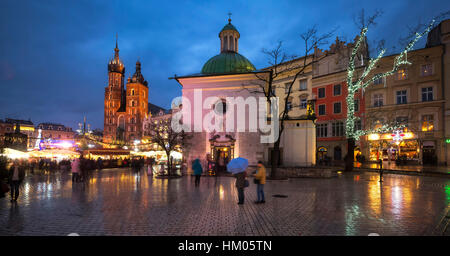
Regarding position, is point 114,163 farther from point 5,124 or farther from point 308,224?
point 5,124

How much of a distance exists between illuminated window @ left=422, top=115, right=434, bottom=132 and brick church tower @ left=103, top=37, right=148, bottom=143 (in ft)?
315

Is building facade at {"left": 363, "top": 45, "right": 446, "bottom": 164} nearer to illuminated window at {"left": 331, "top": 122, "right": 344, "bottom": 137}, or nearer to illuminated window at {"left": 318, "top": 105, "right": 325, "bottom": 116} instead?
illuminated window at {"left": 331, "top": 122, "right": 344, "bottom": 137}

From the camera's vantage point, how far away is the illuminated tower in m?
112

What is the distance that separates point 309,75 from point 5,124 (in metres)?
117

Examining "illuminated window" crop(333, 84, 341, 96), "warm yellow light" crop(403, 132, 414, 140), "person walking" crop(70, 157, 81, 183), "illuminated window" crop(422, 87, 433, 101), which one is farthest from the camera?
"illuminated window" crop(333, 84, 341, 96)

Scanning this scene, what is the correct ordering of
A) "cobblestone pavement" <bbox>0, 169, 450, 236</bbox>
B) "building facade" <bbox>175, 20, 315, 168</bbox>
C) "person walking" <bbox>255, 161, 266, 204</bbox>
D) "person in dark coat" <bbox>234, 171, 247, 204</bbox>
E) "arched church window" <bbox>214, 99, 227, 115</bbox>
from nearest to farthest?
"cobblestone pavement" <bbox>0, 169, 450, 236</bbox> → "person in dark coat" <bbox>234, 171, 247, 204</bbox> → "person walking" <bbox>255, 161, 266, 204</bbox> → "building facade" <bbox>175, 20, 315, 168</bbox> → "arched church window" <bbox>214, 99, 227, 115</bbox>

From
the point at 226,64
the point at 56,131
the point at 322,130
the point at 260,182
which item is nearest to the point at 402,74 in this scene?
the point at 322,130

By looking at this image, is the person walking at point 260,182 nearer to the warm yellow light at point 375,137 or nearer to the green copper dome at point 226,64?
the green copper dome at point 226,64

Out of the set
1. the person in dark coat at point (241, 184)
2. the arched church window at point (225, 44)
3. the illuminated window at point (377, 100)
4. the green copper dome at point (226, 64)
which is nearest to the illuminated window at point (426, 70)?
the illuminated window at point (377, 100)

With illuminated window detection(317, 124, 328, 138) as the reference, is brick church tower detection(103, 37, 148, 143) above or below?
above

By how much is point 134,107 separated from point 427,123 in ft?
343

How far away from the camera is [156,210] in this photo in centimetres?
874

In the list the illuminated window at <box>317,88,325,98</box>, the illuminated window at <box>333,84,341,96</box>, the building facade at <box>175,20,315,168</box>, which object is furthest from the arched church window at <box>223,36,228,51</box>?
the illuminated window at <box>333,84,341,96</box>

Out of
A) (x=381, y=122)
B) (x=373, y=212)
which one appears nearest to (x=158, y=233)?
(x=373, y=212)
